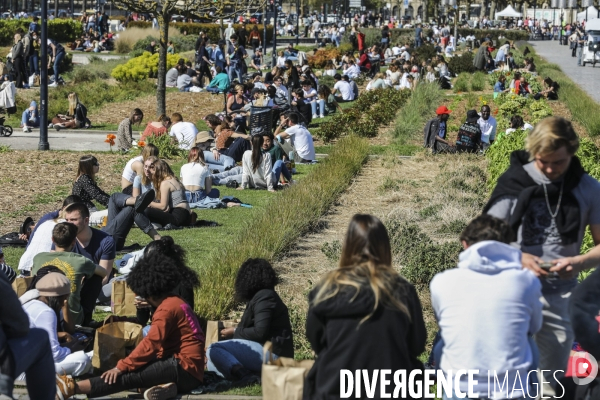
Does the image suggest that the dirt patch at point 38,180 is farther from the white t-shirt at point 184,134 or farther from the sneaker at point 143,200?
the sneaker at point 143,200

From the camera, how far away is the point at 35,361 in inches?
225

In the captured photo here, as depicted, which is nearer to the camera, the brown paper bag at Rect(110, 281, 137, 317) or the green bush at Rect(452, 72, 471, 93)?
the brown paper bag at Rect(110, 281, 137, 317)

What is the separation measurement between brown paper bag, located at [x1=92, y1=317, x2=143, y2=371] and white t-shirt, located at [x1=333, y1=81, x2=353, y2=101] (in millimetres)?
22988

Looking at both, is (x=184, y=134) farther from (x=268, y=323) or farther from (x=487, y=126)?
(x=268, y=323)

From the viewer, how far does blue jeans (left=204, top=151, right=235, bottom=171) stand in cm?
1645

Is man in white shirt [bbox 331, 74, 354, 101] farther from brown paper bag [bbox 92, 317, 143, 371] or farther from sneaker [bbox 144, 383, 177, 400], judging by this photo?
sneaker [bbox 144, 383, 177, 400]

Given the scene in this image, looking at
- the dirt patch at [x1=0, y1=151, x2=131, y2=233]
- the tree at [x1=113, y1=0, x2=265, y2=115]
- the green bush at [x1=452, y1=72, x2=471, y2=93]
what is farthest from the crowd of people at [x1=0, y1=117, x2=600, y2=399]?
the green bush at [x1=452, y1=72, x2=471, y2=93]

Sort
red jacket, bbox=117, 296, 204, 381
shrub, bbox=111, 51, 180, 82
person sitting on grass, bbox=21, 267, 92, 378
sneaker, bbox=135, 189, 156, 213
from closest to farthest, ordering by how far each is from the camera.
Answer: red jacket, bbox=117, 296, 204, 381, person sitting on grass, bbox=21, 267, 92, 378, sneaker, bbox=135, 189, 156, 213, shrub, bbox=111, 51, 180, 82

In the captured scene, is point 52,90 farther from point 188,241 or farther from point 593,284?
point 593,284

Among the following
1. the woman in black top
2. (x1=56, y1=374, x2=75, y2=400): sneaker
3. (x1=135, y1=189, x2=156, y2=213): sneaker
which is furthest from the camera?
the woman in black top

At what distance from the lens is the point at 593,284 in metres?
5.26

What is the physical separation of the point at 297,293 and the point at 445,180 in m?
6.27

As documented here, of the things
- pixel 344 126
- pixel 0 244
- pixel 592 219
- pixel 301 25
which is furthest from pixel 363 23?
pixel 592 219

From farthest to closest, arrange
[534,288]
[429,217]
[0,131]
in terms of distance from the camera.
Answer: [0,131], [429,217], [534,288]
